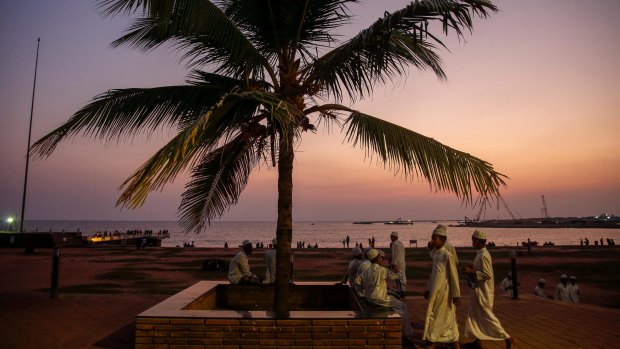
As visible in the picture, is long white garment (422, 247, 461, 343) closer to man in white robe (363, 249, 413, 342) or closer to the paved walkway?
man in white robe (363, 249, 413, 342)

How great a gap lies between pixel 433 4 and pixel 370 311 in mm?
3775

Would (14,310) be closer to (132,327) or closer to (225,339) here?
(132,327)

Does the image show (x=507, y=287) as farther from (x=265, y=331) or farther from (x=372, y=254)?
(x=265, y=331)

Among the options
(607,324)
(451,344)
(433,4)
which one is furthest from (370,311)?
(607,324)

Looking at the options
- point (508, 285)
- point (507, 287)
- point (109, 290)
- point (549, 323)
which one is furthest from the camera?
point (109, 290)

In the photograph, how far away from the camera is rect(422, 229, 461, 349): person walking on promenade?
6.04 metres

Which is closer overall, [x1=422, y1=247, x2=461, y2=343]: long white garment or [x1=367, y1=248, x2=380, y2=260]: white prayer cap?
[x1=422, y1=247, x2=461, y2=343]: long white garment

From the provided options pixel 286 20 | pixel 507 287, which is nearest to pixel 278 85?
pixel 286 20

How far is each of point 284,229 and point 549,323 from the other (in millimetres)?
5428

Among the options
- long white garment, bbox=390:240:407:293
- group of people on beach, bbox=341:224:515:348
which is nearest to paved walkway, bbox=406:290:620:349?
group of people on beach, bbox=341:224:515:348

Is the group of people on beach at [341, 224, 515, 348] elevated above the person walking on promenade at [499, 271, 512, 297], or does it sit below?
above

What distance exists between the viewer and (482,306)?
636cm

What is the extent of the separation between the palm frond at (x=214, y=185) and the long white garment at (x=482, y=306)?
403 cm

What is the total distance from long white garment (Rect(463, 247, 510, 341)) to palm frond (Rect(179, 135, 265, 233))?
13.2 feet
